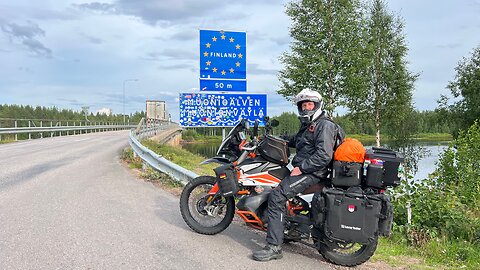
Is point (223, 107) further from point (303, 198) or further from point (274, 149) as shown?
point (303, 198)

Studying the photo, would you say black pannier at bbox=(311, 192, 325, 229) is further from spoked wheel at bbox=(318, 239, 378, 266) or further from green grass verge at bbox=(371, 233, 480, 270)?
green grass verge at bbox=(371, 233, 480, 270)

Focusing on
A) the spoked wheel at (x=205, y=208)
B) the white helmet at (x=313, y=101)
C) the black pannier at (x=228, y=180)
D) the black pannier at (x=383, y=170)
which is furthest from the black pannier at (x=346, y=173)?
the spoked wheel at (x=205, y=208)

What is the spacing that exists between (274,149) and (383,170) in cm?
126

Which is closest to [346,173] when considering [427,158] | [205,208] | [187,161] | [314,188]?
[314,188]

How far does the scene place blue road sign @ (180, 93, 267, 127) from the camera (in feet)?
44.5

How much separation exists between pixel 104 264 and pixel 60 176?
640 centimetres

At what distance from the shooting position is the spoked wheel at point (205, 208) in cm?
546

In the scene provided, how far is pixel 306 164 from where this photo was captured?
4.49 meters

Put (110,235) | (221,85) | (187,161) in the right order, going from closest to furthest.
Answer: (110,235), (221,85), (187,161)

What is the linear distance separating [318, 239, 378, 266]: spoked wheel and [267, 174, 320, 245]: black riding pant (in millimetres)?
498

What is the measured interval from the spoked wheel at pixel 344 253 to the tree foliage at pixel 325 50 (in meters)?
22.8

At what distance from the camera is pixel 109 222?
586cm

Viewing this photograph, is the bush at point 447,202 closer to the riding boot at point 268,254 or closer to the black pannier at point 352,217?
the black pannier at point 352,217

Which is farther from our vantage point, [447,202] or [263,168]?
[447,202]
